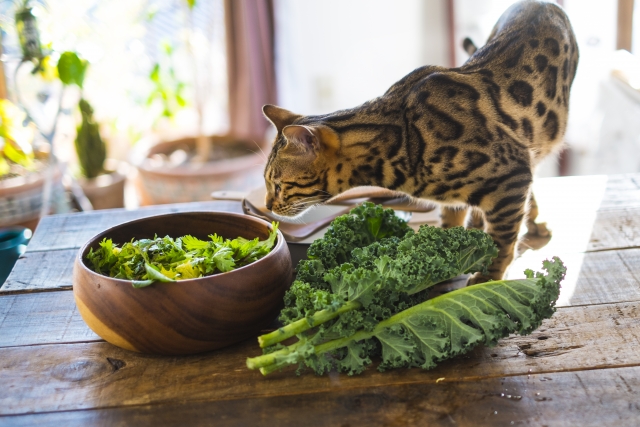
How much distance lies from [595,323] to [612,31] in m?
2.26

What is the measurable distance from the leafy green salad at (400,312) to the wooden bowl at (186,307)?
0.06m

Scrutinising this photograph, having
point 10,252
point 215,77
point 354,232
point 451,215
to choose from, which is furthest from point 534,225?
point 215,77

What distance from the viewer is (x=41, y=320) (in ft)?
4.36

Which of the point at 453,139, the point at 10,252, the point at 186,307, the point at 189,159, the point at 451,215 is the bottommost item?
the point at 189,159

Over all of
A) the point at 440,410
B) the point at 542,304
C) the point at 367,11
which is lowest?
the point at 440,410

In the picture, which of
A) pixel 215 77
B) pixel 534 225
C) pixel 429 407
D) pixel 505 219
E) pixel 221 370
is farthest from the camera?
pixel 215 77

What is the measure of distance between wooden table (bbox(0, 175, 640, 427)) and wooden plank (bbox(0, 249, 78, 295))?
8 centimetres

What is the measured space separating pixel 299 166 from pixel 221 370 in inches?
25.0

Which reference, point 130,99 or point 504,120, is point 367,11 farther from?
point 504,120

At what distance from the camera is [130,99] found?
12.7 feet

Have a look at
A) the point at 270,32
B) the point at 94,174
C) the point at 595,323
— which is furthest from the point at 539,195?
the point at 94,174

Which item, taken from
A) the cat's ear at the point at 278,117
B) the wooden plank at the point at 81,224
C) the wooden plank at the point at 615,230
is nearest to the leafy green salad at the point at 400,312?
the wooden plank at the point at 615,230

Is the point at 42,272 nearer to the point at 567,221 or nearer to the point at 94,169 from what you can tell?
the point at 567,221

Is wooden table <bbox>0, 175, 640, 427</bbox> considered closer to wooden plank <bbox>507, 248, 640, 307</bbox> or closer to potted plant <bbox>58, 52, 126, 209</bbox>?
wooden plank <bbox>507, 248, 640, 307</bbox>
